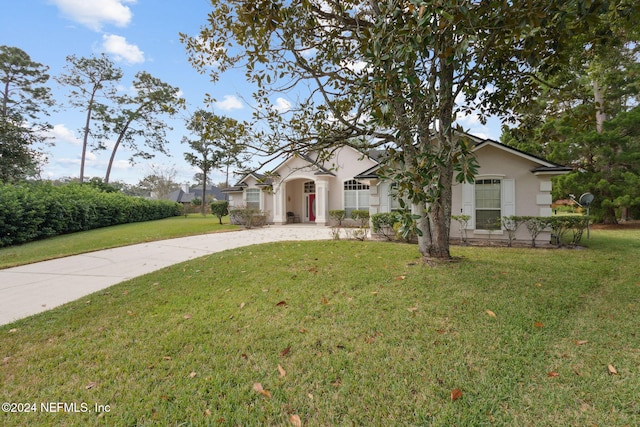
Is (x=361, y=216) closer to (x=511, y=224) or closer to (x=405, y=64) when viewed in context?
(x=511, y=224)

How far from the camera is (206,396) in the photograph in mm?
2410

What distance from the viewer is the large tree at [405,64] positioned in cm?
335

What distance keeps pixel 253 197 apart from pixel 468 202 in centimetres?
1604

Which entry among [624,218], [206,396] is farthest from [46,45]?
[624,218]

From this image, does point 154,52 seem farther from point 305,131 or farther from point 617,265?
point 617,265

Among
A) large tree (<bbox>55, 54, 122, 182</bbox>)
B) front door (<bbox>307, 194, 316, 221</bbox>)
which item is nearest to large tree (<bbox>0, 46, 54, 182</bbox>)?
large tree (<bbox>55, 54, 122, 182</bbox>)

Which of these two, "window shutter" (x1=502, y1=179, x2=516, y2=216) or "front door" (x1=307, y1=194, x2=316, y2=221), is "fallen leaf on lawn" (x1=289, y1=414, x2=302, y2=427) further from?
"front door" (x1=307, y1=194, x2=316, y2=221)

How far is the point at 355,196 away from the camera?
19.1 m

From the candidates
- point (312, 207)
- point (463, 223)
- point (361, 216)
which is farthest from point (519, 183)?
point (312, 207)

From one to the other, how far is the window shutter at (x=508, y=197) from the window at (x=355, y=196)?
8.91 m

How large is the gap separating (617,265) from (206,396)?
30.2 ft

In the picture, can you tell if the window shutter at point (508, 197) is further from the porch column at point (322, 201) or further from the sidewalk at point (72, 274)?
the porch column at point (322, 201)

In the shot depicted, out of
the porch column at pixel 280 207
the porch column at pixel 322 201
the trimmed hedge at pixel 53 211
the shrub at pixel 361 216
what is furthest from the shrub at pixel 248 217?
the trimmed hedge at pixel 53 211

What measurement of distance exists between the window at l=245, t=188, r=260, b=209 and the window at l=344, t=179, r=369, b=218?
24.0 feet
